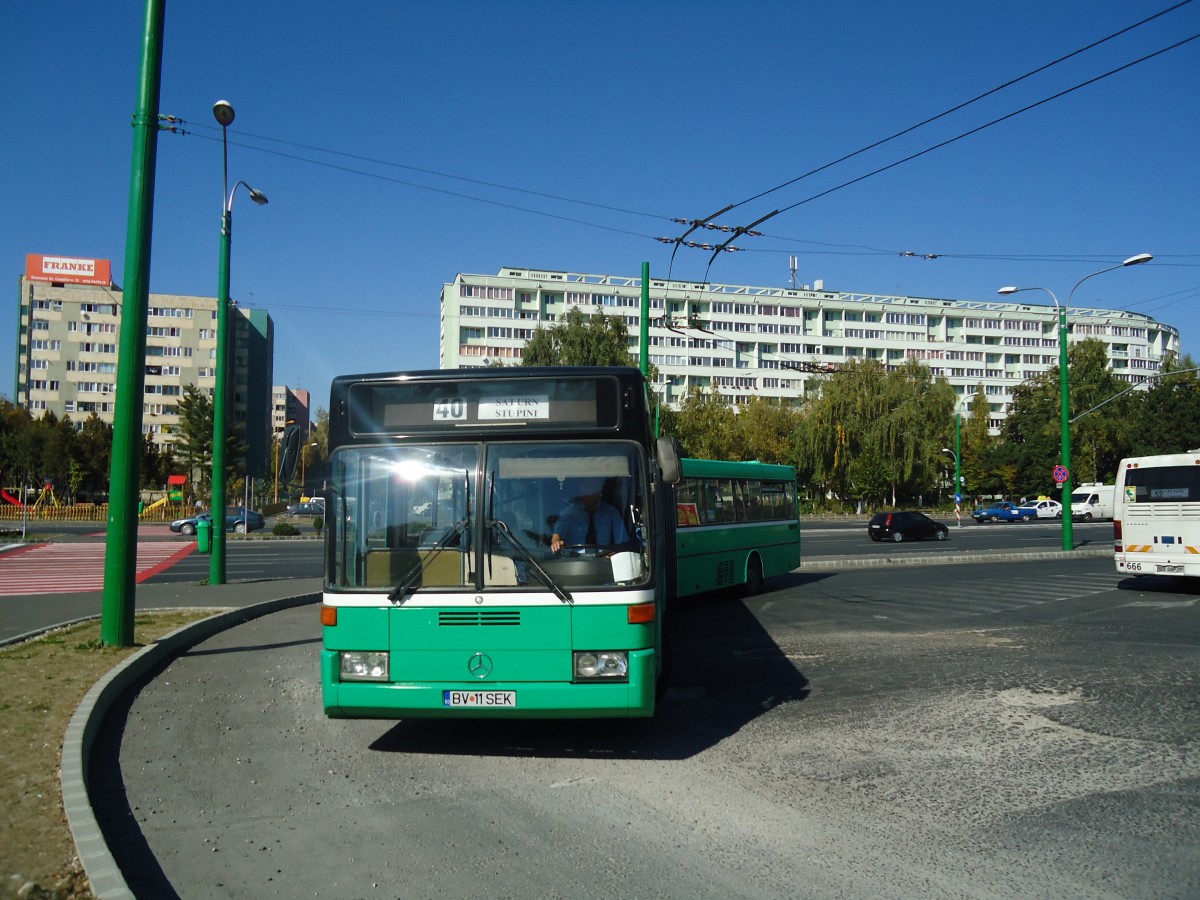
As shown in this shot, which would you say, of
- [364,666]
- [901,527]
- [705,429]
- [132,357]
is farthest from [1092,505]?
[364,666]

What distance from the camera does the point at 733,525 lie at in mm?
18188

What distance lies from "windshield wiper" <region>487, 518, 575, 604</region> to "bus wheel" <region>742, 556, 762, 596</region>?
42.2 ft

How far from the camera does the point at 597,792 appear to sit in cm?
598

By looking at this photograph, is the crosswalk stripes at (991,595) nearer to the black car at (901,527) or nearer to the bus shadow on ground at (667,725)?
the bus shadow on ground at (667,725)

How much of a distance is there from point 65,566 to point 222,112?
13197mm

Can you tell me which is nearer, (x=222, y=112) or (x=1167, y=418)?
(x=222, y=112)

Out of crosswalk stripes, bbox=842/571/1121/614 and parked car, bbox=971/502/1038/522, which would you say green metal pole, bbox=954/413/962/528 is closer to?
parked car, bbox=971/502/1038/522

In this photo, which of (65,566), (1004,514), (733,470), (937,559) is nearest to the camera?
(733,470)

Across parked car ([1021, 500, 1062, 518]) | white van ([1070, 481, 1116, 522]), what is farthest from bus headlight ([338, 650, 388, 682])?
parked car ([1021, 500, 1062, 518])

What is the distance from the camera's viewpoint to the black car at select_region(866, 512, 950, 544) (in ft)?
135

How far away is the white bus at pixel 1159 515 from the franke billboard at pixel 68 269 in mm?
100081

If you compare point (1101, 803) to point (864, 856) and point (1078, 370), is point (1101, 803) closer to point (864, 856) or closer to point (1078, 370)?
point (864, 856)

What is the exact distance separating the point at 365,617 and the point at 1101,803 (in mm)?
4737

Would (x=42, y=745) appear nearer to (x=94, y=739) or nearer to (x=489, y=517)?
(x=94, y=739)
